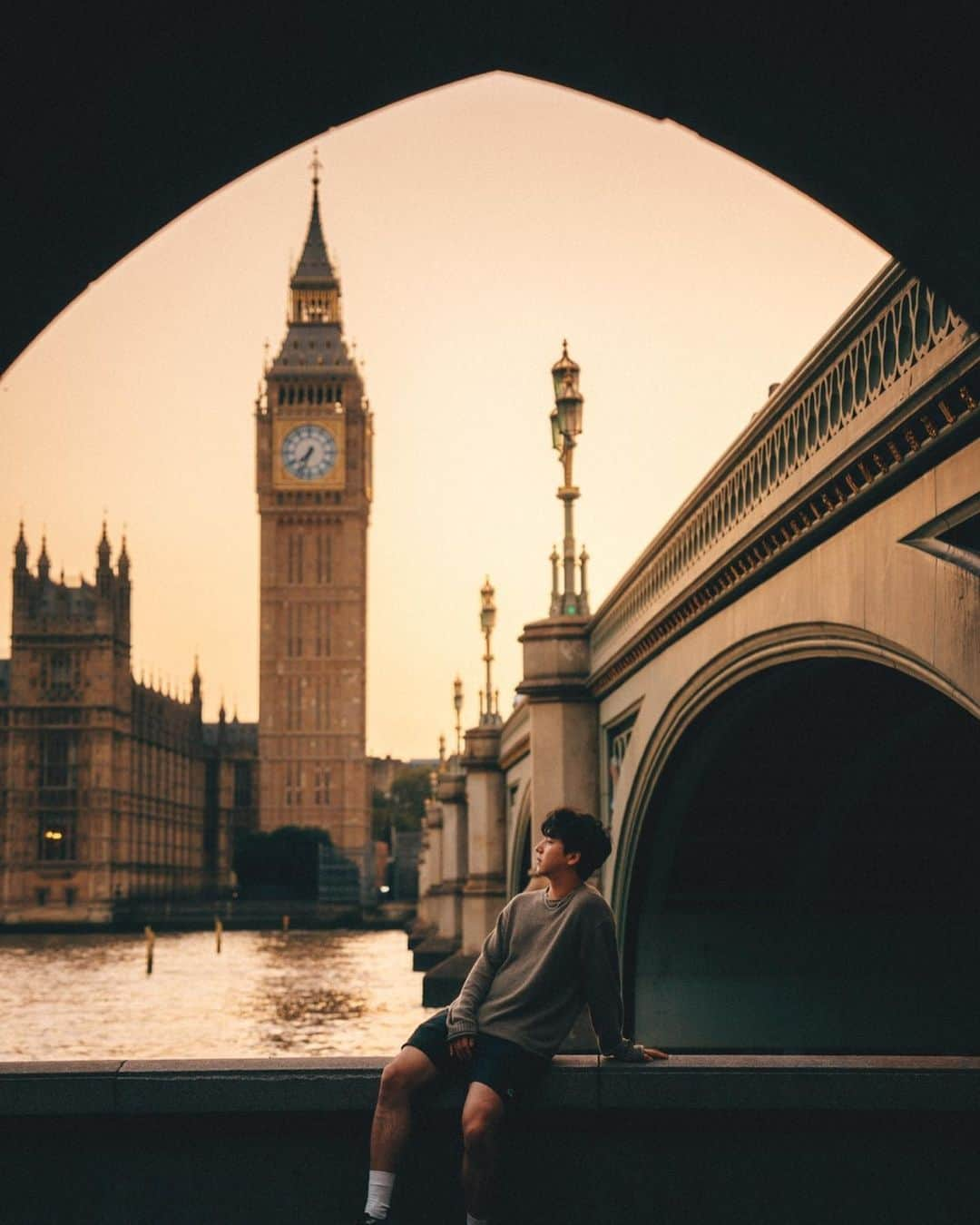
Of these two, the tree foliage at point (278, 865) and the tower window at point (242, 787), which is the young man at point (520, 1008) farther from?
the tower window at point (242, 787)

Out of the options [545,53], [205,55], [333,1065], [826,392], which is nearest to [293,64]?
[205,55]

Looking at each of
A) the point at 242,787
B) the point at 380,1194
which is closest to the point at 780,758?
the point at 380,1194

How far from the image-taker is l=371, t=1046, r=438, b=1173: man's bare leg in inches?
201

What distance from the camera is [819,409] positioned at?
25.5 feet

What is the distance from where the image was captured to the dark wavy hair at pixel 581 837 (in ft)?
17.5

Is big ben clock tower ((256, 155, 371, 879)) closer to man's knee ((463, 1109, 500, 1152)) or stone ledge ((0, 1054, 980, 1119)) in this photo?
stone ledge ((0, 1054, 980, 1119))

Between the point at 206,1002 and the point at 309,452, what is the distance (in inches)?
3574

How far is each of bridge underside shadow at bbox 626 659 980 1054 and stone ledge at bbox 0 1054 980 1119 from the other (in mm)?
8961

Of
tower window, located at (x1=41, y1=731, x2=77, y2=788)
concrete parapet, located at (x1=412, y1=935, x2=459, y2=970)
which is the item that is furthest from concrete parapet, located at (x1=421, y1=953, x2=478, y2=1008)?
tower window, located at (x1=41, y1=731, x2=77, y2=788)

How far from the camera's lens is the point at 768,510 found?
880 centimetres

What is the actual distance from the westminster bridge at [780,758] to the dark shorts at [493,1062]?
8.02 ft

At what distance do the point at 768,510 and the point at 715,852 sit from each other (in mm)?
7002

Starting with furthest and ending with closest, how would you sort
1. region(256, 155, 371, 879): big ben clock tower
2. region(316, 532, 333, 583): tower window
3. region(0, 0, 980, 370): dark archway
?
region(316, 532, 333, 583): tower window < region(256, 155, 371, 879): big ben clock tower < region(0, 0, 980, 370): dark archway

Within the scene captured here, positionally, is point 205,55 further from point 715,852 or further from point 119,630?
point 119,630
